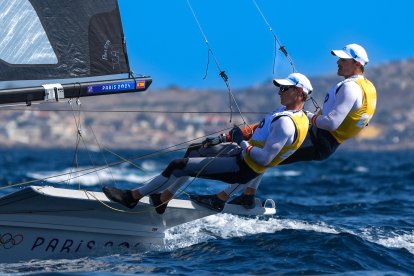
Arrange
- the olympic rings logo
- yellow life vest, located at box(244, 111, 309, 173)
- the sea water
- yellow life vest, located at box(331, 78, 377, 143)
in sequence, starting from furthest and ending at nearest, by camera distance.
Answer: yellow life vest, located at box(331, 78, 377, 143) → yellow life vest, located at box(244, 111, 309, 173) → the olympic rings logo → the sea water

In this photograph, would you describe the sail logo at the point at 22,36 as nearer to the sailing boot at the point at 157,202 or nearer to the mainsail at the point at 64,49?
the mainsail at the point at 64,49

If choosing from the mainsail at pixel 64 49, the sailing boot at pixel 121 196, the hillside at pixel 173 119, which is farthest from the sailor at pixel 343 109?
the hillside at pixel 173 119

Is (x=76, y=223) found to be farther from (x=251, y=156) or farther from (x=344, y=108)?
(x=344, y=108)

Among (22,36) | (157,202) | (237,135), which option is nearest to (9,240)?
(157,202)

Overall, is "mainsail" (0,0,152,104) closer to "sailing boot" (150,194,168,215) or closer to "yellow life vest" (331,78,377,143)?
"sailing boot" (150,194,168,215)

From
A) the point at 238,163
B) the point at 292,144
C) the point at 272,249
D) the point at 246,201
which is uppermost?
the point at 292,144

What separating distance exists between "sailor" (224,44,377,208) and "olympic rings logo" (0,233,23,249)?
6.28ft

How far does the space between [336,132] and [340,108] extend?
338 mm

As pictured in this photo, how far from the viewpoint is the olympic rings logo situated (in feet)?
23.7

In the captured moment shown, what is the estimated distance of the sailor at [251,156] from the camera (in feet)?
24.0

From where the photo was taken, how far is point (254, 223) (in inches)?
367

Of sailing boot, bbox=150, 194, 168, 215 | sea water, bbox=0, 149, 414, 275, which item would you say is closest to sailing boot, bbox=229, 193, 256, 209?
sea water, bbox=0, 149, 414, 275

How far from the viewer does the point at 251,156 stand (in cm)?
738

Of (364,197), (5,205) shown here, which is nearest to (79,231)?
(5,205)
